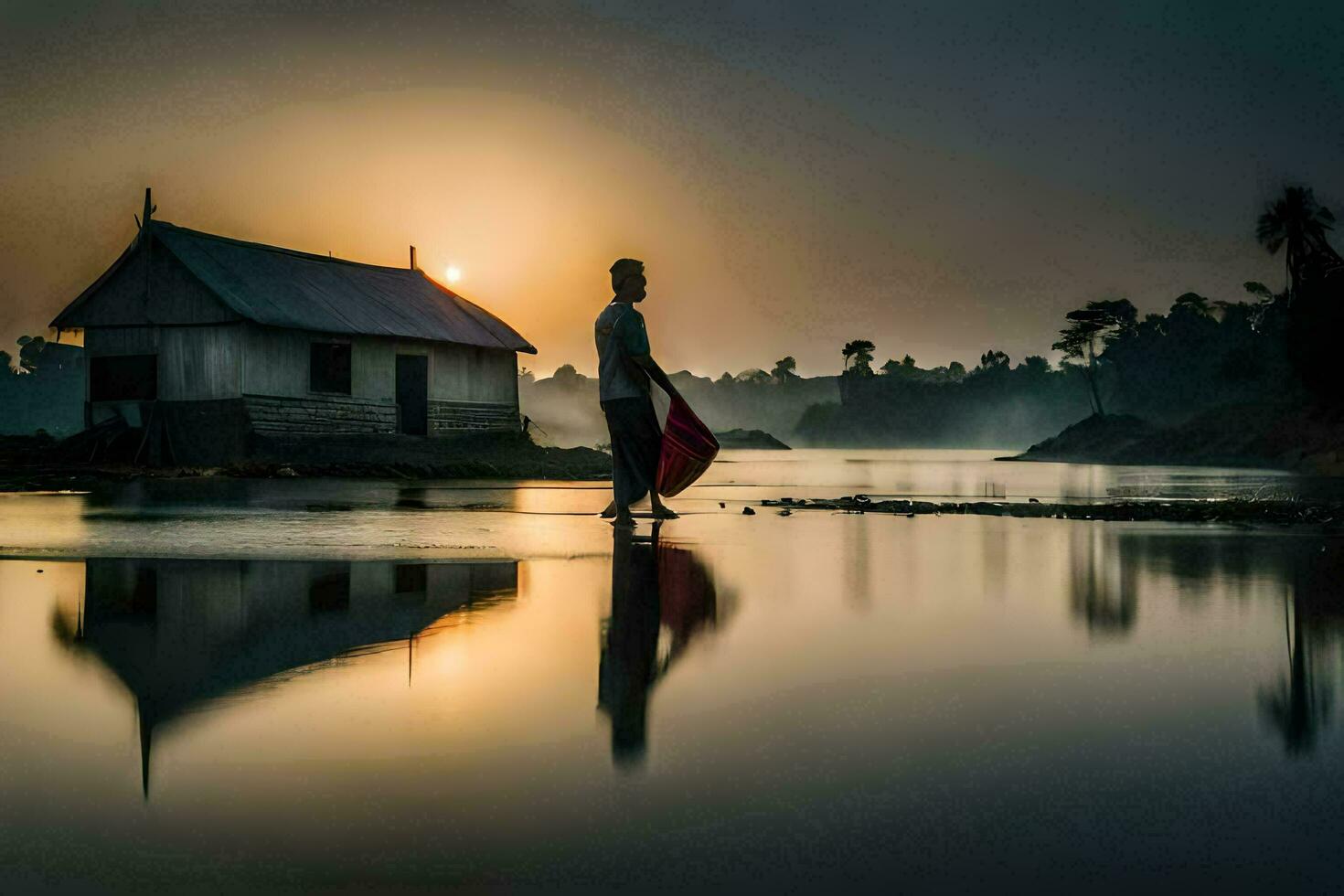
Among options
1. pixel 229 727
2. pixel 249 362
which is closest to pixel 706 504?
pixel 229 727

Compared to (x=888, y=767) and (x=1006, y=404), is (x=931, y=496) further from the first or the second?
(x=1006, y=404)

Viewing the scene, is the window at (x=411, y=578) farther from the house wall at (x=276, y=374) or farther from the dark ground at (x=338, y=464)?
the house wall at (x=276, y=374)

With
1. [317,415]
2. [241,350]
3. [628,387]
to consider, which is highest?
[241,350]

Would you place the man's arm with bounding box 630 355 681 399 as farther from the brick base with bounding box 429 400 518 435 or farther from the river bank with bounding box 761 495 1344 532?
the brick base with bounding box 429 400 518 435

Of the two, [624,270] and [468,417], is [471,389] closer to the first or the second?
[468,417]

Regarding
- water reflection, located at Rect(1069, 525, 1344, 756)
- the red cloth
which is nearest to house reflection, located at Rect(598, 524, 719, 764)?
water reflection, located at Rect(1069, 525, 1344, 756)

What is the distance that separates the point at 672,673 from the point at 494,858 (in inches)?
100

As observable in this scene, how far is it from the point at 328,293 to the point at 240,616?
32920mm

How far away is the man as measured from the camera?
587 inches

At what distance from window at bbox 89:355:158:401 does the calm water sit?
27260 mm

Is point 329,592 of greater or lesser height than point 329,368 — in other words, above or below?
below

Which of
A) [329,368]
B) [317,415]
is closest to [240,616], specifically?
[317,415]

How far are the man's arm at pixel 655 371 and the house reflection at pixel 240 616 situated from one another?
15.7 feet

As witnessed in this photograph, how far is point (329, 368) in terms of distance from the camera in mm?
37562
